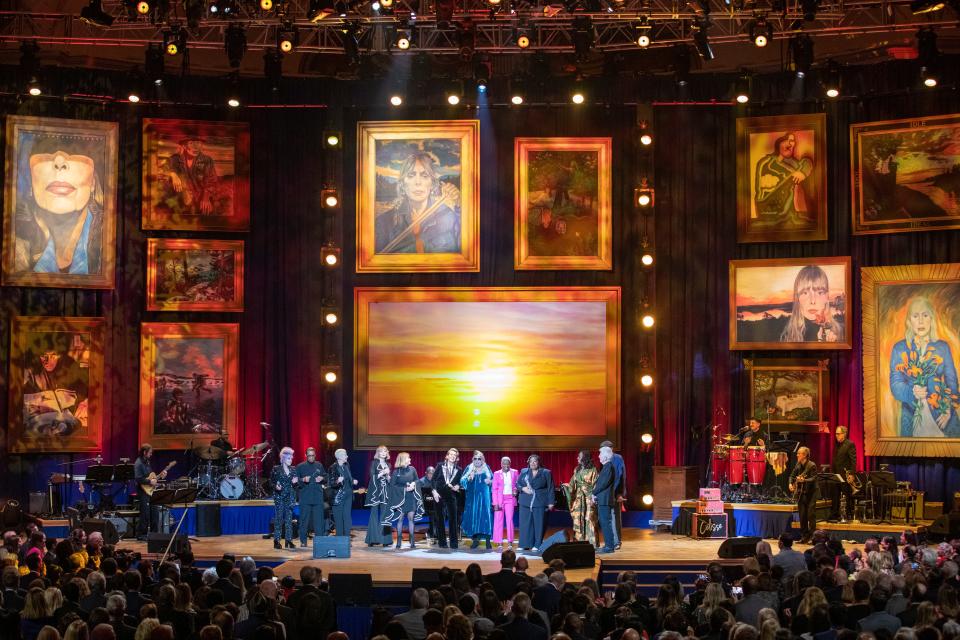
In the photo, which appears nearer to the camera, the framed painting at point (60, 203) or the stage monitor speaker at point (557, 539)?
the stage monitor speaker at point (557, 539)

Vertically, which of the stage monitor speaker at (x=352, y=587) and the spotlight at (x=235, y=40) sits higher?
the spotlight at (x=235, y=40)

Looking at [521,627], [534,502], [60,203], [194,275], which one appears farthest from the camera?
[194,275]

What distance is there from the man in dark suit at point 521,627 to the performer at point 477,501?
9365 mm

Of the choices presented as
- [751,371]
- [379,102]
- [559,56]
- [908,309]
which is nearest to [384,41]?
[379,102]

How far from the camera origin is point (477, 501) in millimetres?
18625

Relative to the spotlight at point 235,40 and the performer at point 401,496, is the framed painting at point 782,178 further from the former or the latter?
the spotlight at point 235,40

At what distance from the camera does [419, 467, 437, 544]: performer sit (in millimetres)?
18594

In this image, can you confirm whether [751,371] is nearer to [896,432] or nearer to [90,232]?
[896,432]

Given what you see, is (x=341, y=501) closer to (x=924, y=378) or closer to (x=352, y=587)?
(x=352, y=587)

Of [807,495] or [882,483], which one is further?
[882,483]

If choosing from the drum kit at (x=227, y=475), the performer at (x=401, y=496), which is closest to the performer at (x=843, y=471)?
the performer at (x=401, y=496)

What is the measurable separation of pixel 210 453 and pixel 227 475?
0.45 m

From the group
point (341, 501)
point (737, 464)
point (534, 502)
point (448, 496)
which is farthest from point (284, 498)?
point (737, 464)

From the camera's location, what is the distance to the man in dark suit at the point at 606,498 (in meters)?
17.7
